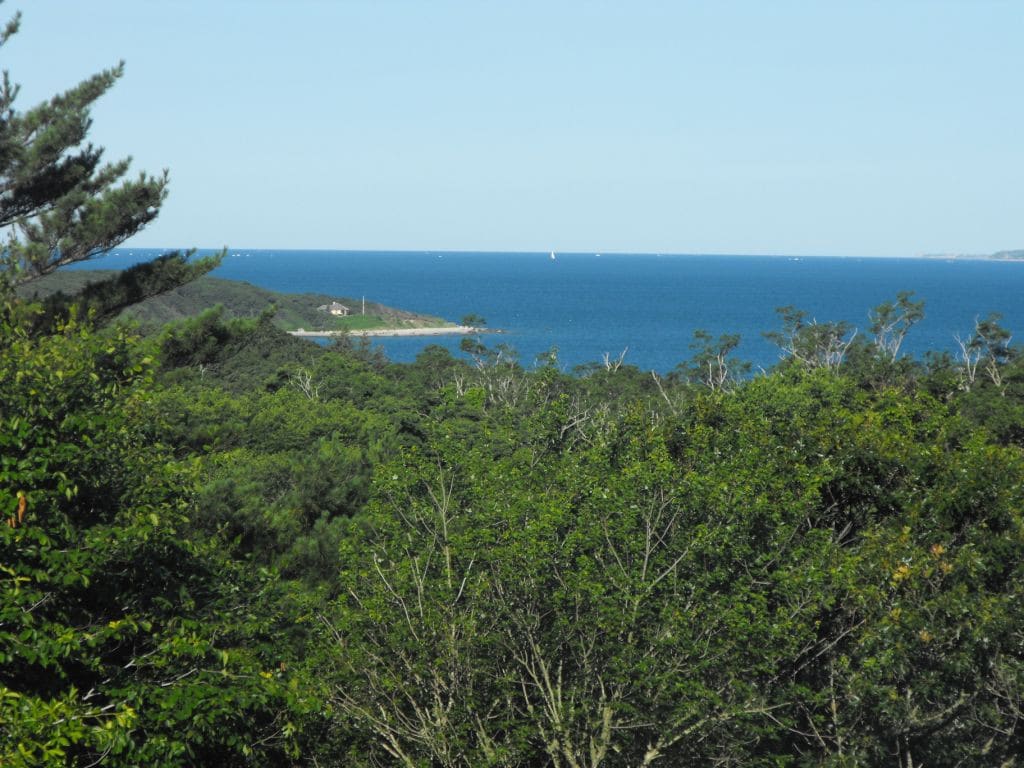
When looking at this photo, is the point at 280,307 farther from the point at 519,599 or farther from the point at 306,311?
the point at 519,599

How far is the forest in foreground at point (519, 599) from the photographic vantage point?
22.1 feet

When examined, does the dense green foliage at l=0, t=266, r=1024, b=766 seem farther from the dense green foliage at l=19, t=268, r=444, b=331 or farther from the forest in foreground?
the dense green foliage at l=19, t=268, r=444, b=331

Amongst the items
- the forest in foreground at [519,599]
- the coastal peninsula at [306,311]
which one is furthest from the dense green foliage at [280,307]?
the forest in foreground at [519,599]

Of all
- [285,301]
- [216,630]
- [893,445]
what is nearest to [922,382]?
[893,445]

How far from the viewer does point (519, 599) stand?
9.48 metres

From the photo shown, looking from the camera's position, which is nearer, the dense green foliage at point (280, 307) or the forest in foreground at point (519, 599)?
the forest in foreground at point (519, 599)

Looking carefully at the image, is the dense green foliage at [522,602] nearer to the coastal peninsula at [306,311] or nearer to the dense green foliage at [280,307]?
the dense green foliage at [280,307]

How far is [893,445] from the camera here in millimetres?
12672

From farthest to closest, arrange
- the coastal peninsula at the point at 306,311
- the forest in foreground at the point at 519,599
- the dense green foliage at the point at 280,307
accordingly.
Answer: the coastal peninsula at the point at 306,311 → the dense green foliage at the point at 280,307 → the forest in foreground at the point at 519,599

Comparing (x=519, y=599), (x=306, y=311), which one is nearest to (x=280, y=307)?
(x=306, y=311)

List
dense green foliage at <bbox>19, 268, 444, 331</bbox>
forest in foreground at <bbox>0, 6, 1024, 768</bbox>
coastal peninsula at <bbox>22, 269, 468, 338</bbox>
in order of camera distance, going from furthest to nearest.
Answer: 1. coastal peninsula at <bbox>22, 269, 468, 338</bbox>
2. dense green foliage at <bbox>19, 268, 444, 331</bbox>
3. forest in foreground at <bbox>0, 6, 1024, 768</bbox>

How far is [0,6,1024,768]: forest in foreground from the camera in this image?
6734 millimetres

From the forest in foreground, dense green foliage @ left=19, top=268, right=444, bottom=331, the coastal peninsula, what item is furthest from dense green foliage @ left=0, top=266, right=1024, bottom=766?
the coastal peninsula

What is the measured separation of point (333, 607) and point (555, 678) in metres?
2.28
